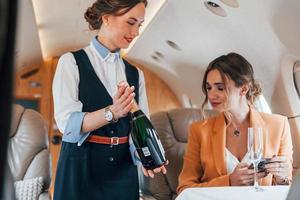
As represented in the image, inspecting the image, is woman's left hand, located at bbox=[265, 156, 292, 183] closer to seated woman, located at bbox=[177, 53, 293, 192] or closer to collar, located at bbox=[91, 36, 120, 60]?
seated woman, located at bbox=[177, 53, 293, 192]

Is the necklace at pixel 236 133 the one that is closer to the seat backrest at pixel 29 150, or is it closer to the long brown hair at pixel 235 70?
the long brown hair at pixel 235 70

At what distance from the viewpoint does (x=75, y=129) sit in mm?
1124

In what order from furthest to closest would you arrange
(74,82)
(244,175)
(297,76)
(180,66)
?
(180,66) < (297,76) < (244,175) < (74,82)

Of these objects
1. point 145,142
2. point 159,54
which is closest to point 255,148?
point 145,142

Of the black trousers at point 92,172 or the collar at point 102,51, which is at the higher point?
the collar at point 102,51

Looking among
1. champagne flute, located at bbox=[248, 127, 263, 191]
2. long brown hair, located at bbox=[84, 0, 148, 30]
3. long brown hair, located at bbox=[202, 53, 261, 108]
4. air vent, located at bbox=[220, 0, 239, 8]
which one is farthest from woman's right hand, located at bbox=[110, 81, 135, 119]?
air vent, located at bbox=[220, 0, 239, 8]

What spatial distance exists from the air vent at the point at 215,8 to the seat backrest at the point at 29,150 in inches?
58.5

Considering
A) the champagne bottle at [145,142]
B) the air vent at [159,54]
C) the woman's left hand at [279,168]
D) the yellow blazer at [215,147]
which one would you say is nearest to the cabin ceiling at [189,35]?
the air vent at [159,54]

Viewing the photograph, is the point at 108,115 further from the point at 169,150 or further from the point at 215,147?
the point at 169,150

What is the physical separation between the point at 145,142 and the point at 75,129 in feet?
0.67

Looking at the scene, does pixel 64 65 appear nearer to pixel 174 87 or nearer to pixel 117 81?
pixel 117 81

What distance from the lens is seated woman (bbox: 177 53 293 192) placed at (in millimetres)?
1731

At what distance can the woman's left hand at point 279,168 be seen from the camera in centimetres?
148

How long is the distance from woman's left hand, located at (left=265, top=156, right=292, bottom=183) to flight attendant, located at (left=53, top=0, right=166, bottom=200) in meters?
0.47
